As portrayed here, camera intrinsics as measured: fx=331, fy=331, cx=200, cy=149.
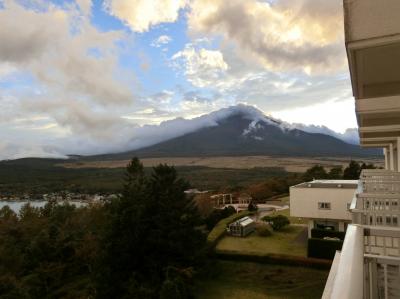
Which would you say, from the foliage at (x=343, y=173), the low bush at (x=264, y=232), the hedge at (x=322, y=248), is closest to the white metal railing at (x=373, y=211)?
the hedge at (x=322, y=248)

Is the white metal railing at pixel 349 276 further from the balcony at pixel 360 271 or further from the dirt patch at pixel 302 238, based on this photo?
the dirt patch at pixel 302 238

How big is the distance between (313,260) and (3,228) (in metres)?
17.3

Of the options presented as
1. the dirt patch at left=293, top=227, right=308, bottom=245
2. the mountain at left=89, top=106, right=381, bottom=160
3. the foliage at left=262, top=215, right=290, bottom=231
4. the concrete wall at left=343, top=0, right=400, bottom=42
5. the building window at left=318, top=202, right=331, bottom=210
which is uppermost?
the mountain at left=89, top=106, right=381, bottom=160

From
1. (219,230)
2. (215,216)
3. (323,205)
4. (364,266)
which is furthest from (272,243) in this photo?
(364,266)

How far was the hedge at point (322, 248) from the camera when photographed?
15820mm

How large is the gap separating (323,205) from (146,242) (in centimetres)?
975

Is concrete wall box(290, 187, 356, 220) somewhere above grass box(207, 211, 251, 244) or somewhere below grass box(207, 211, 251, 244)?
above

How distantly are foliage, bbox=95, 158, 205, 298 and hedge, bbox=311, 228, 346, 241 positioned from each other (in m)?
6.34

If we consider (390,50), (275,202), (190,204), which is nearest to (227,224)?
(190,204)

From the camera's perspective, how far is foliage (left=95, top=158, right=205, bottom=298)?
42.7 feet

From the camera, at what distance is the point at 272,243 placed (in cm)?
1873

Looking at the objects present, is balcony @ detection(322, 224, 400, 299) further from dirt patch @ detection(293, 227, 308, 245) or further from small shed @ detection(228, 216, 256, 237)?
small shed @ detection(228, 216, 256, 237)

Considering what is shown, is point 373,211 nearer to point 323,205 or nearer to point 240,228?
point 323,205

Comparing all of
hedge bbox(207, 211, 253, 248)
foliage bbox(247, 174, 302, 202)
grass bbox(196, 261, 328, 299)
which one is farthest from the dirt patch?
foliage bbox(247, 174, 302, 202)
